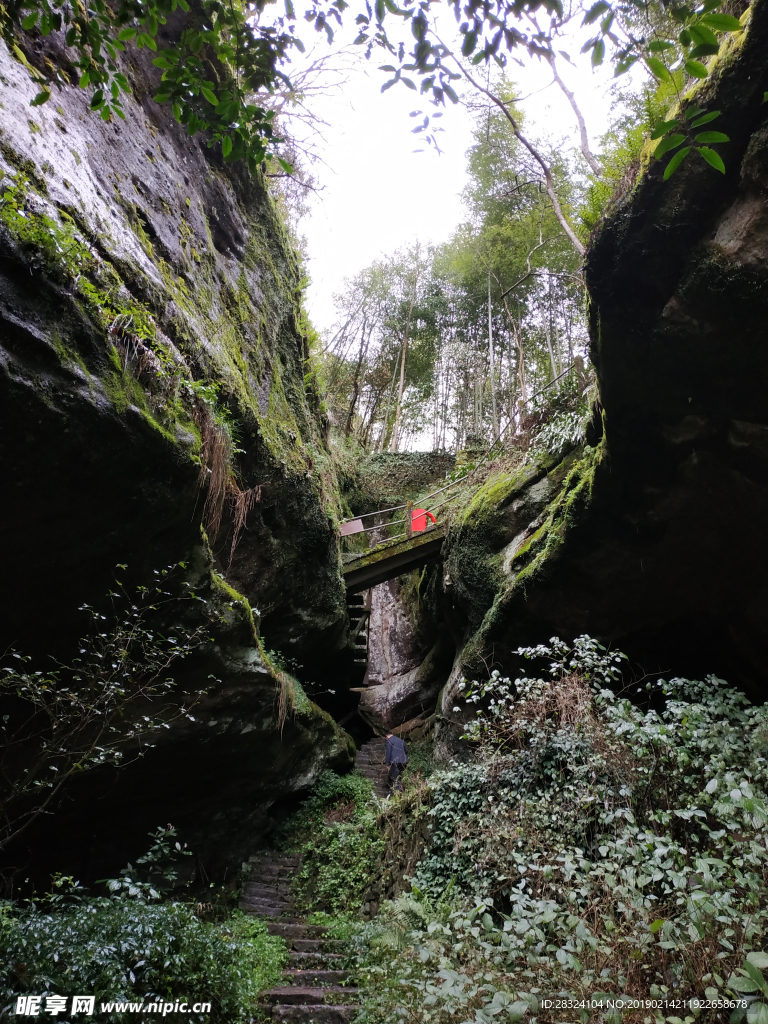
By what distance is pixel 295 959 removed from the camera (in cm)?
498

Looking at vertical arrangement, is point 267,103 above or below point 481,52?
above

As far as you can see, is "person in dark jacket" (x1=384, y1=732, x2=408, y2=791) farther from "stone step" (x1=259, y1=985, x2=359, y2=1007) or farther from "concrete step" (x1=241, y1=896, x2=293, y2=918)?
"stone step" (x1=259, y1=985, x2=359, y2=1007)

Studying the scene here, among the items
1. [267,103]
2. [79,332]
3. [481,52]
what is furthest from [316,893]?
[267,103]

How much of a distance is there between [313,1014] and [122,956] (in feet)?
5.79

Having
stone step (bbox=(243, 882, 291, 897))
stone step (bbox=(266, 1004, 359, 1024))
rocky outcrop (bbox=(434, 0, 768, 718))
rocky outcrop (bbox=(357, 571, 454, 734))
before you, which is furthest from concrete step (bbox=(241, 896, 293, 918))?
rocky outcrop (bbox=(357, 571, 454, 734))

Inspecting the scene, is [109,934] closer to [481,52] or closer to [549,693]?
[549,693]

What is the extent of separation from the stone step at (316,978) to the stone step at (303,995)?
0.82ft

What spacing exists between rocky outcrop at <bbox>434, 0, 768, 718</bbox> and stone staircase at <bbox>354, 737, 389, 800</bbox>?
282 centimetres

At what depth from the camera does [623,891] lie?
2.83m

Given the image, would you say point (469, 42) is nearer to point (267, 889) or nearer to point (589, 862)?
point (589, 862)

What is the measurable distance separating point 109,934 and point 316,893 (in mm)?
3872

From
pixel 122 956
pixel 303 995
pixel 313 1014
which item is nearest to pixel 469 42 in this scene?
pixel 122 956

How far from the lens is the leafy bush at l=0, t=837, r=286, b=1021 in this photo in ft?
8.96

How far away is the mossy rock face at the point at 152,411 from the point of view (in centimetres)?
296
